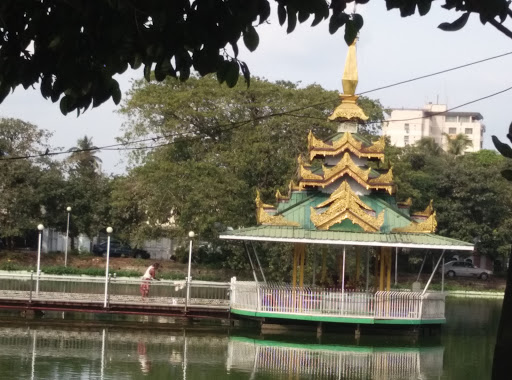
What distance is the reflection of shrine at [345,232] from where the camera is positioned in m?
20.3

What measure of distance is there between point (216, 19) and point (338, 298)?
53.6ft

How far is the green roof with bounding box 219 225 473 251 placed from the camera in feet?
66.6

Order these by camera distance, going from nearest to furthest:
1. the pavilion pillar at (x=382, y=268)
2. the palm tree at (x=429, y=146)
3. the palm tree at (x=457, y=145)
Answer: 1. the pavilion pillar at (x=382, y=268)
2. the palm tree at (x=429, y=146)
3. the palm tree at (x=457, y=145)

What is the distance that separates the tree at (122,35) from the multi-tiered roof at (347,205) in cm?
1608

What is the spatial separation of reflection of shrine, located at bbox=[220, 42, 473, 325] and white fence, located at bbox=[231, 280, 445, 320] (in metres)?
0.02

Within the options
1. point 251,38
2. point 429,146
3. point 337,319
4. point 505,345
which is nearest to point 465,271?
point 429,146

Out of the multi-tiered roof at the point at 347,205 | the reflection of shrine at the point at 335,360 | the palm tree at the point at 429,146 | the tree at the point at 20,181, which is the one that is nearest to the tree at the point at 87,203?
the tree at the point at 20,181

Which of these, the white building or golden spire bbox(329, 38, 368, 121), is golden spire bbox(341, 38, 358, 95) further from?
the white building

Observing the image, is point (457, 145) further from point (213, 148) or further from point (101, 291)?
point (101, 291)

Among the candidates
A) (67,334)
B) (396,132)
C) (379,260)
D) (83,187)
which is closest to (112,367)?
(67,334)

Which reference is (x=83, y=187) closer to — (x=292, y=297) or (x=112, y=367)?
(x=292, y=297)

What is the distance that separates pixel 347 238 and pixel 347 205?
799 mm

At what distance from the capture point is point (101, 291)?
22922 millimetres

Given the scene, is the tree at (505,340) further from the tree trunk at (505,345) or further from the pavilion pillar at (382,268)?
the pavilion pillar at (382,268)
